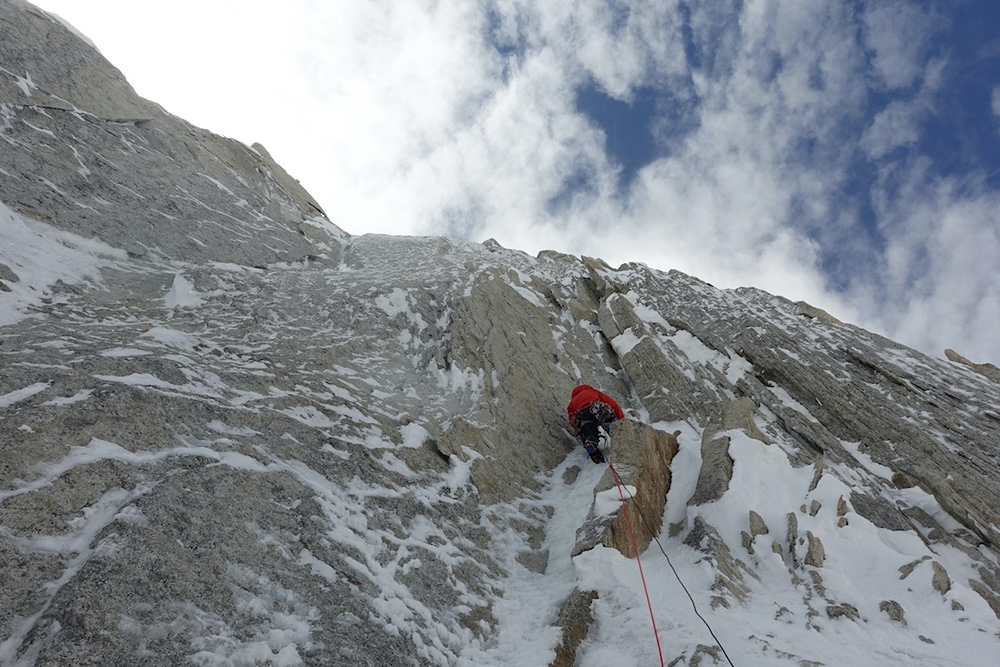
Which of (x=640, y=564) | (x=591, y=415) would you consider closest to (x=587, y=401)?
(x=591, y=415)

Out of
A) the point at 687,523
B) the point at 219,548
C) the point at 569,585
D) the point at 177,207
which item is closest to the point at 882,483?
the point at 687,523

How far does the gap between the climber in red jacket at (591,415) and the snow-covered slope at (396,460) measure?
836mm

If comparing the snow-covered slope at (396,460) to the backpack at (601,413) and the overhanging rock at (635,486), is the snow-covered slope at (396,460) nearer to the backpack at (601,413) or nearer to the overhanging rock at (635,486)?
the overhanging rock at (635,486)

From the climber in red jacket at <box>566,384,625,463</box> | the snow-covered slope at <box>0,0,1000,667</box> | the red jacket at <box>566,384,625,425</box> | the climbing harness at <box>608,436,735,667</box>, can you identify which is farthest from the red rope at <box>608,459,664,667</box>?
the red jacket at <box>566,384,625,425</box>

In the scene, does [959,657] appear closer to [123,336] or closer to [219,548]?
[219,548]

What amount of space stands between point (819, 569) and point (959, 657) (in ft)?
8.28

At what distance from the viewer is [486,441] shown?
1460cm

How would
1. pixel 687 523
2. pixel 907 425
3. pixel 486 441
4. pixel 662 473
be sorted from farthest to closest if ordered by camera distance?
1. pixel 907 425
2. pixel 486 441
3. pixel 662 473
4. pixel 687 523

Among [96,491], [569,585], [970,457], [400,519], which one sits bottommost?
[96,491]

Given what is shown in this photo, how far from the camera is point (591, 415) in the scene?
1556cm

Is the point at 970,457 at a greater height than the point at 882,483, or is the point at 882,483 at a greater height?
the point at 970,457

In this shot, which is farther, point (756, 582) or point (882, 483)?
point (882, 483)

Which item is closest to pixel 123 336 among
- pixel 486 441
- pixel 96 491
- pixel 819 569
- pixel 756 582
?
pixel 96 491

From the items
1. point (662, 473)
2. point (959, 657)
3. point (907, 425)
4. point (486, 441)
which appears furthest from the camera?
point (907, 425)
